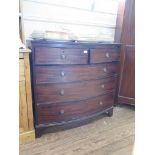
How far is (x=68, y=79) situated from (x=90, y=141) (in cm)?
69

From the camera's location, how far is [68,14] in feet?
7.07

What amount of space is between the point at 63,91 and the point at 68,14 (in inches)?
41.7

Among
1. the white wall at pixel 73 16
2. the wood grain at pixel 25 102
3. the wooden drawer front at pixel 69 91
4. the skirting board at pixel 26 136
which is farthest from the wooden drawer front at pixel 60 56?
the skirting board at pixel 26 136

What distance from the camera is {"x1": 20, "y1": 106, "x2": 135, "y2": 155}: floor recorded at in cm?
158

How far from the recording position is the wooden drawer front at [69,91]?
5.32 feet

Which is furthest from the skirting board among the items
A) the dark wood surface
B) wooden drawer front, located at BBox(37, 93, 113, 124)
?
the dark wood surface

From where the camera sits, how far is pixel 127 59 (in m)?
2.33

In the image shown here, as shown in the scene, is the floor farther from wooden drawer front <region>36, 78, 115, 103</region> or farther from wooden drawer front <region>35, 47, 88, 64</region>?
wooden drawer front <region>35, 47, 88, 64</region>

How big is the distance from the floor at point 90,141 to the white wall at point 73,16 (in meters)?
1.15

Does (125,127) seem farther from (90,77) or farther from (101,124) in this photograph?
(90,77)

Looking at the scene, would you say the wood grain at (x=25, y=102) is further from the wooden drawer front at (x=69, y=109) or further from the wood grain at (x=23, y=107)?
the wooden drawer front at (x=69, y=109)

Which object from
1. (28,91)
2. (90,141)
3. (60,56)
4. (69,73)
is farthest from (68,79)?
(90,141)
